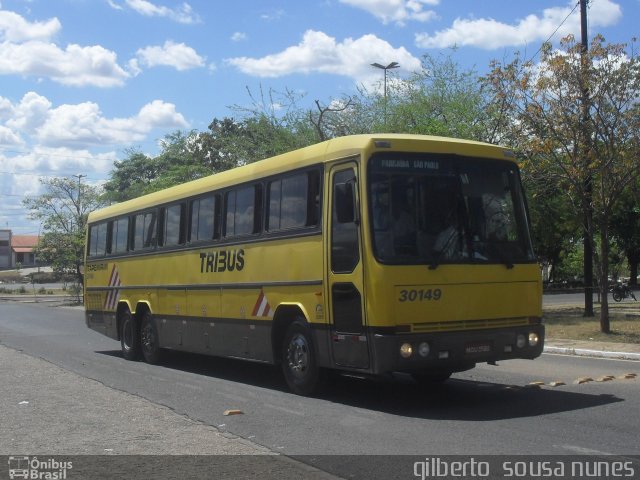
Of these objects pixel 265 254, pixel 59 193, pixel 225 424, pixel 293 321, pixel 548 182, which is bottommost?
pixel 225 424

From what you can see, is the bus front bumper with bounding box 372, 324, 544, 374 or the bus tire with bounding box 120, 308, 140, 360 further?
the bus tire with bounding box 120, 308, 140, 360

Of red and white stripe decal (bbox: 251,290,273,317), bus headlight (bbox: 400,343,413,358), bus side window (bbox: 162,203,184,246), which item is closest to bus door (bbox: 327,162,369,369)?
bus headlight (bbox: 400,343,413,358)

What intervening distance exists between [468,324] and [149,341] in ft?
27.3

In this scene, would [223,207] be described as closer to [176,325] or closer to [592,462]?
[176,325]

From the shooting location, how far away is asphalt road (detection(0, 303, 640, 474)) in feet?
24.2

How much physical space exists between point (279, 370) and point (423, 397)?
3.82 metres

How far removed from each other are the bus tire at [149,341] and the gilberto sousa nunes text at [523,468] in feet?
31.1

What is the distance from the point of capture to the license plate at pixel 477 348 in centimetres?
920

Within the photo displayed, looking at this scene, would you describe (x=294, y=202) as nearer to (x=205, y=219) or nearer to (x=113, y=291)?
(x=205, y=219)

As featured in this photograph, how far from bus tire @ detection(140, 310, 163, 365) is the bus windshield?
7.60 m

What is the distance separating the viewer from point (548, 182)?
19469 millimetres

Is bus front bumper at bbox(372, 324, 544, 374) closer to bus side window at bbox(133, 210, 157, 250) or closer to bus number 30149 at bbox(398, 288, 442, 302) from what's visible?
bus number 30149 at bbox(398, 288, 442, 302)

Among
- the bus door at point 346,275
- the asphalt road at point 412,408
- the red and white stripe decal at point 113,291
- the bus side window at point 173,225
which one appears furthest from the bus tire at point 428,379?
the red and white stripe decal at point 113,291

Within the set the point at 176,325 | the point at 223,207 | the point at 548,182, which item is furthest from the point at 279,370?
the point at 548,182
